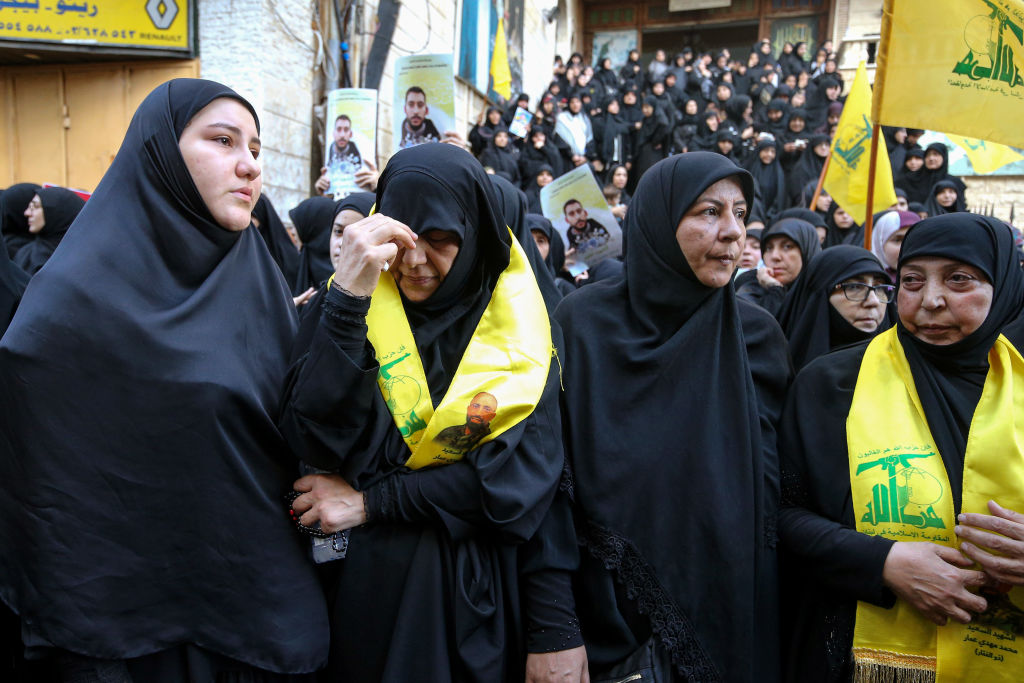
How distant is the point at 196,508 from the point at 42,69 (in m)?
7.63

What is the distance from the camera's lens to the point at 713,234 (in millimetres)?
1844

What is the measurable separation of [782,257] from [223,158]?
322 cm

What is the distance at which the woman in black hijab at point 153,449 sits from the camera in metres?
1.44

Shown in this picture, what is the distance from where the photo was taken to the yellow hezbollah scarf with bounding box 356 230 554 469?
157 cm

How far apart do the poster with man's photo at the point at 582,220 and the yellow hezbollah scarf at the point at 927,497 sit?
279cm

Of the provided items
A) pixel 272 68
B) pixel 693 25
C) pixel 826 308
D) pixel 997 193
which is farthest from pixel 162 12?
pixel 693 25

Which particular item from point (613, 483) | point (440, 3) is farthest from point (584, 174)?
point (440, 3)

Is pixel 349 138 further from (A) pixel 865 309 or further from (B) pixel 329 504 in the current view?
(B) pixel 329 504

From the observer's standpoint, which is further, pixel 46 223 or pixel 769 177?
pixel 769 177

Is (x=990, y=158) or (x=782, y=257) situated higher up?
(x=990, y=158)

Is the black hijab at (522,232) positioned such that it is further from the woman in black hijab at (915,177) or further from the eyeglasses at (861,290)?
the woman in black hijab at (915,177)

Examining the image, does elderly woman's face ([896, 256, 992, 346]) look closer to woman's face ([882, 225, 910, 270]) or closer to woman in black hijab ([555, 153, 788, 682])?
woman in black hijab ([555, 153, 788, 682])

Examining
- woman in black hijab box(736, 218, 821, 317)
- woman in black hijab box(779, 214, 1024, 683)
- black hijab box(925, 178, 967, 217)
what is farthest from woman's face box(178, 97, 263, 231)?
black hijab box(925, 178, 967, 217)

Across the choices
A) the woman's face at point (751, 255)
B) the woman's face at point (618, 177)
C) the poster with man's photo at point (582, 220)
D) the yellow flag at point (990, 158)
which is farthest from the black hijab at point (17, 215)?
the yellow flag at point (990, 158)
